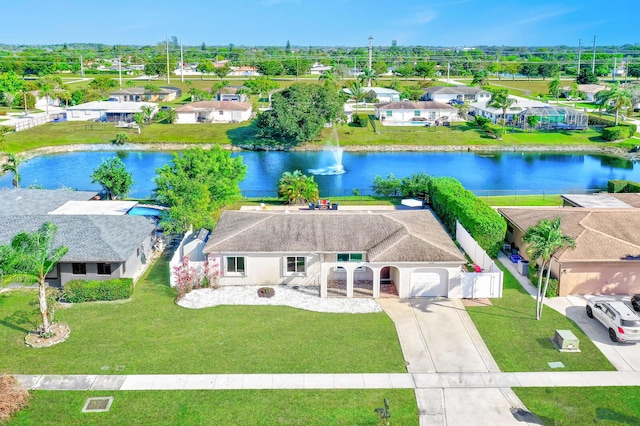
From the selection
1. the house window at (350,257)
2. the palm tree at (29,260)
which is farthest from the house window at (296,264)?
the palm tree at (29,260)

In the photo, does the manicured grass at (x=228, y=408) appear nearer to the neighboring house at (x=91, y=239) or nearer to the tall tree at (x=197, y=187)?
the neighboring house at (x=91, y=239)

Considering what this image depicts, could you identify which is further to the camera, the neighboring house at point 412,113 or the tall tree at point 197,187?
the neighboring house at point 412,113

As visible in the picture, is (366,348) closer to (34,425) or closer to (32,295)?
(34,425)

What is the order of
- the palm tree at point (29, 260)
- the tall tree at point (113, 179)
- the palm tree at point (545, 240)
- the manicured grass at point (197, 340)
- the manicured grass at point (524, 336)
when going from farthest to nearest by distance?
the tall tree at point (113, 179), the palm tree at point (545, 240), the palm tree at point (29, 260), the manicured grass at point (524, 336), the manicured grass at point (197, 340)

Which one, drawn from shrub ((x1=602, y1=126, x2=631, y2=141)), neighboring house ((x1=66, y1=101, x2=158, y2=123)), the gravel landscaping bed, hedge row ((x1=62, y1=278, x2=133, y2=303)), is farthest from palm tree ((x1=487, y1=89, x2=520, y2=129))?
hedge row ((x1=62, y1=278, x2=133, y2=303))

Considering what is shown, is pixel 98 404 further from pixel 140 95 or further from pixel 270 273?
pixel 140 95

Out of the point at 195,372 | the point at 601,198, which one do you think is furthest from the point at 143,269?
the point at 601,198
